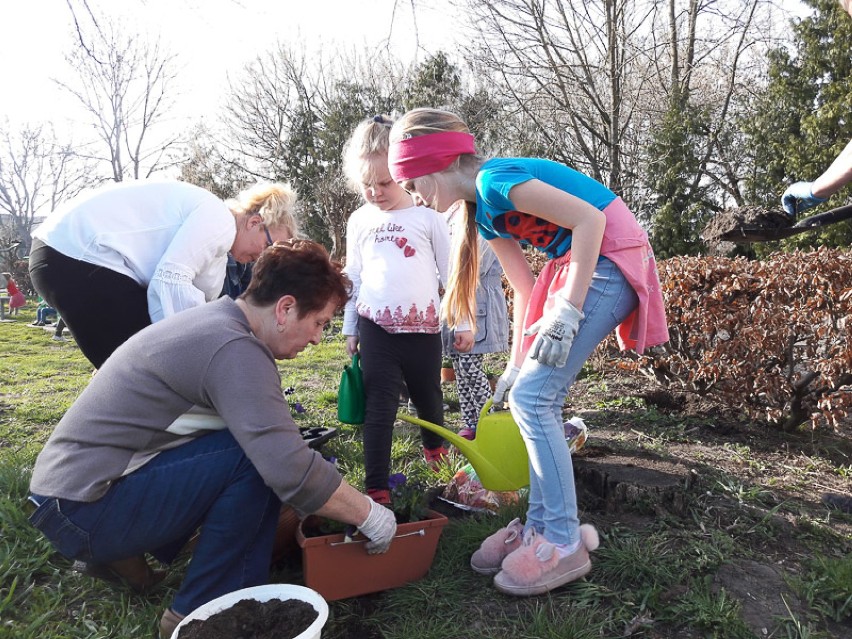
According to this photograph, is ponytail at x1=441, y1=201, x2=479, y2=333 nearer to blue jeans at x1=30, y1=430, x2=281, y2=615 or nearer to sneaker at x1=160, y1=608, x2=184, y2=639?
blue jeans at x1=30, y1=430, x2=281, y2=615

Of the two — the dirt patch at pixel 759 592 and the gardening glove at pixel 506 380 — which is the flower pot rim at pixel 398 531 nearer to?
the gardening glove at pixel 506 380

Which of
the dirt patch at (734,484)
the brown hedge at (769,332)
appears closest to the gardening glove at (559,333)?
the dirt patch at (734,484)

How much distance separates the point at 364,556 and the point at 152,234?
57.4 inches

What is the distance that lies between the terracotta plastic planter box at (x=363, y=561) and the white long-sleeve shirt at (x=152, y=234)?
1025 millimetres

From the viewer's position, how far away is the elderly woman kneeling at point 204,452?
166 centimetres

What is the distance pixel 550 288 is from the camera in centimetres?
204

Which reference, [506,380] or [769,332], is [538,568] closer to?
[506,380]

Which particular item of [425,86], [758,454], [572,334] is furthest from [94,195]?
[425,86]

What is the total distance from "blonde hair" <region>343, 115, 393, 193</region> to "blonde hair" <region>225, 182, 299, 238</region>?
0.33 m

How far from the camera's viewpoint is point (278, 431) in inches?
64.8

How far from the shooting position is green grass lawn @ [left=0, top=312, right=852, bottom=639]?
1.82 meters

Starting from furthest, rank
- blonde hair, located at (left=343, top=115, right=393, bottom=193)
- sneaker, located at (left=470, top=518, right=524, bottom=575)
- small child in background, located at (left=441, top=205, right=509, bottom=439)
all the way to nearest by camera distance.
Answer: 1. small child in background, located at (left=441, top=205, right=509, bottom=439)
2. blonde hair, located at (left=343, top=115, right=393, bottom=193)
3. sneaker, located at (left=470, top=518, right=524, bottom=575)

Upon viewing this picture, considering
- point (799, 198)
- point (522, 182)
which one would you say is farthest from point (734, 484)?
point (522, 182)

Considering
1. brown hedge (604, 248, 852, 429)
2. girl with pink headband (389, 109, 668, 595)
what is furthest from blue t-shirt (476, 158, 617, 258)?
brown hedge (604, 248, 852, 429)
